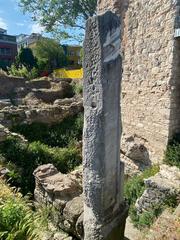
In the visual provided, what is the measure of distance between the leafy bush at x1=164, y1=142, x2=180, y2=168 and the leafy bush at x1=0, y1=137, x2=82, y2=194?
266 cm

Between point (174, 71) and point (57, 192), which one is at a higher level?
point (174, 71)

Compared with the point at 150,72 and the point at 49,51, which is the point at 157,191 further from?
the point at 49,51

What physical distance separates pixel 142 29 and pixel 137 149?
3.08m

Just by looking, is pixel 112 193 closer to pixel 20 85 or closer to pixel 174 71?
pixel 174 71

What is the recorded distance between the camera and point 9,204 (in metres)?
2.89

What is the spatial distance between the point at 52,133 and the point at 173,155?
14.1 ft

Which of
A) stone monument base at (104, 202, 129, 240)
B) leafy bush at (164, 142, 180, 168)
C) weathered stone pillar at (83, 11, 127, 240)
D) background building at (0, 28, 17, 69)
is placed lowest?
stone monument base at (104, 202, 129, 240)

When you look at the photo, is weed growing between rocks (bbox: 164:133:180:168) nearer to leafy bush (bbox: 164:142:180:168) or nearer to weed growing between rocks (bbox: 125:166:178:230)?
leafy bush (bbox: 164:142:180:168)

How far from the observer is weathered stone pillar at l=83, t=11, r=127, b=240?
268 centimetres

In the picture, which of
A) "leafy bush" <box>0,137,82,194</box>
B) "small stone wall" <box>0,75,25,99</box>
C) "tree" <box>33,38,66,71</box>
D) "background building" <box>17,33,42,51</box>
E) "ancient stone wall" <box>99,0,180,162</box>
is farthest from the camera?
"background building" <box>17,33,42,51</box>

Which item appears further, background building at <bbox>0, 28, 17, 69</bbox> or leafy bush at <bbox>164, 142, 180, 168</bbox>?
background building at <bbox>0, 28, 17, 69</bbox>

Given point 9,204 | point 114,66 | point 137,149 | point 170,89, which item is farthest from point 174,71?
point 9,204

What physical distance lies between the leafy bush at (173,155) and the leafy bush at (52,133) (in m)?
3.46

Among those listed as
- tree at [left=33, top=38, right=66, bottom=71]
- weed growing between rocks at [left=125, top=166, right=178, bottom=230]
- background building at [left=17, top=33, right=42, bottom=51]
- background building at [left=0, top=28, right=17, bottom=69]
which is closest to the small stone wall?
weed growing between rocks at [left=125, top=166, right=178, bottom=230]
